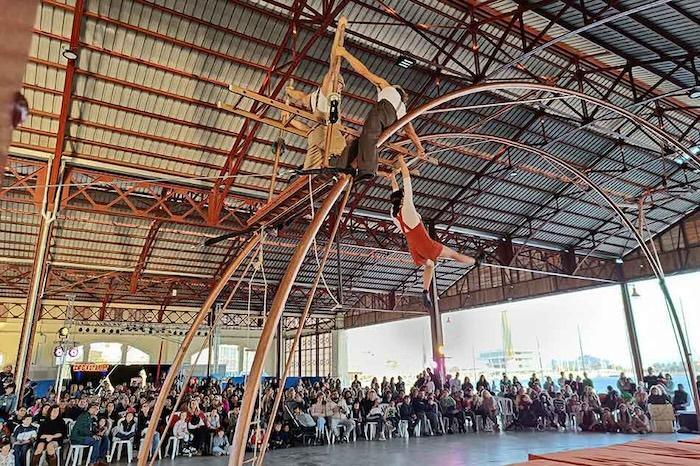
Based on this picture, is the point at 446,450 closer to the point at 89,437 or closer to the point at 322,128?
the point at 89,437

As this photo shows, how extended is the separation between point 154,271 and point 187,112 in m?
11.0

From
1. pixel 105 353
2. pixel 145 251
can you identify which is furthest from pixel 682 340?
pixel 105 353

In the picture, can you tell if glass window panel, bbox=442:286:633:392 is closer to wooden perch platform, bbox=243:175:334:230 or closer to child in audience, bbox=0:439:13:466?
child in audience, bbox=0:439:13:466

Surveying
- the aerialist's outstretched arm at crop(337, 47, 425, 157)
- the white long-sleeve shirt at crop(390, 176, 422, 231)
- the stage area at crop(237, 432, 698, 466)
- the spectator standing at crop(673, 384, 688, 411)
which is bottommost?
the stage area at crop(237, 432, 698, 466)

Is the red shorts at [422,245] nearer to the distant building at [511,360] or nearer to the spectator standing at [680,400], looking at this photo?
the spectator standing at [680,400]

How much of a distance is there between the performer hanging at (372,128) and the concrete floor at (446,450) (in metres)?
8.67

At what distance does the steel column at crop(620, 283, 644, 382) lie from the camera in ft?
66.4

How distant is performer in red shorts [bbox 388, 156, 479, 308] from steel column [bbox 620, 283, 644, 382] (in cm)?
1953

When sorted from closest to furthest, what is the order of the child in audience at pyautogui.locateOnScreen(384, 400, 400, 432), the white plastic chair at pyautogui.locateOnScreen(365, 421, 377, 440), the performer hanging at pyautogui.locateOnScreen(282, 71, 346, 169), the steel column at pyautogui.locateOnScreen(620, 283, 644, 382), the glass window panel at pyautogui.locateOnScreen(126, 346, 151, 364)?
the performer hanging at pyautogui.locateOnScreen(282, 71, 346, 169) → the white plastic chair at pyautogui.locateOnScreen(365, 421, 377, 440) → the child in audience at pyautogui.locateOnScreen(384, 400, 400, 432) → the steel column at pyautogui.locateOnScreen(620, 283, 644, 382) → the glass window panel at pyautogui.locateOnScreen(126, 346, 151, 364)

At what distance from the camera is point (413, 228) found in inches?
171

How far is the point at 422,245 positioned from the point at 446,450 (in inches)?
358

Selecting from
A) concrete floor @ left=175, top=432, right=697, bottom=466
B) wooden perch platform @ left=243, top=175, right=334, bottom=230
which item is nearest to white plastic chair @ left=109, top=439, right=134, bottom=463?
concrete floor @ left=175, top=432, right=697, bottom=466

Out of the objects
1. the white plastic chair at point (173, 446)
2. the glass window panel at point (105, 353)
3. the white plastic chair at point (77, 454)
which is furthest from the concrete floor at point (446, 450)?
the glass window panel at point (105, 353)

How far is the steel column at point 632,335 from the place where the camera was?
66.4ft
